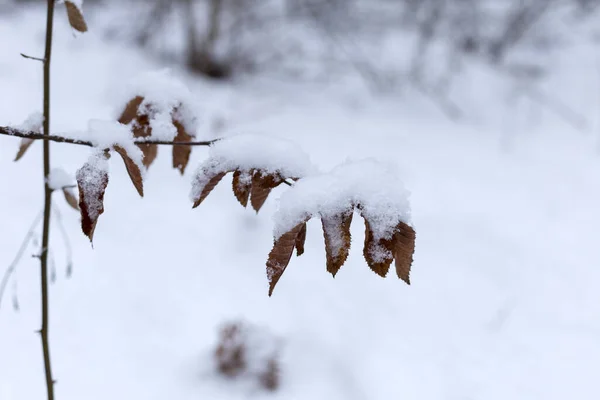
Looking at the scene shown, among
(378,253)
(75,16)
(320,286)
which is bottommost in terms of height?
(320,286)

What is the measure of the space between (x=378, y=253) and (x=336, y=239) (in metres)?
0.07

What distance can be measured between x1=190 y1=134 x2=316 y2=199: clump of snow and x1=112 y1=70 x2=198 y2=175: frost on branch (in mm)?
192

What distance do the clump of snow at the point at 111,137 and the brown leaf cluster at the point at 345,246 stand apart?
0.29 m

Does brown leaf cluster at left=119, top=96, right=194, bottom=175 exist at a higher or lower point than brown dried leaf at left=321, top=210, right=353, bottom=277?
higher

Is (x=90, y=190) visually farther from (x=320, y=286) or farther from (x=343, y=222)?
(x=320, y=286)

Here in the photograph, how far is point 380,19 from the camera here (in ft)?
17.4

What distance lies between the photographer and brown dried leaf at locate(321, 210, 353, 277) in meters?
0.72

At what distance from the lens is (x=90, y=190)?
2.46ft

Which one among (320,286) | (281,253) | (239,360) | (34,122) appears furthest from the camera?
(320,286)

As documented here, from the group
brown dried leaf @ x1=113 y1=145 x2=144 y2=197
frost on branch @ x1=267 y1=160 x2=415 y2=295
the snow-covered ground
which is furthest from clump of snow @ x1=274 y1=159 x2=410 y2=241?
the snow-covered ground

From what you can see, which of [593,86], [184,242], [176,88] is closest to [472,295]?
[184,242]

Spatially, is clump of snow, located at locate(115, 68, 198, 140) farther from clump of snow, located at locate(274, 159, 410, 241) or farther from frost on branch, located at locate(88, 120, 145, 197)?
clump of snow, located at locate(274, 159, 410, 241)

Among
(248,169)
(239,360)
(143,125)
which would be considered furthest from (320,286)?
(248,169)

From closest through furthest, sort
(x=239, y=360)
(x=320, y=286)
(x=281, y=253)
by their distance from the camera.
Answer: (x=281, y=253), (x=239, y=360), (x=320, y=286)
